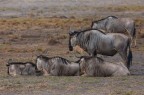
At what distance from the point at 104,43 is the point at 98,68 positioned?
219 cm

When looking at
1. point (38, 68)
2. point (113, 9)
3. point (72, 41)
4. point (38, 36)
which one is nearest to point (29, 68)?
point (38, 68)

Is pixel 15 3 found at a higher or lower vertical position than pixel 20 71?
lower

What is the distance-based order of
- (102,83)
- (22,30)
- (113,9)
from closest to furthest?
(102,83) → (22,30) → (113,9)

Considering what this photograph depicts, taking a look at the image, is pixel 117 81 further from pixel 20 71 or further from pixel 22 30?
pixel 22 30

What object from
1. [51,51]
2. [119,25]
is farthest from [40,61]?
[119,25]

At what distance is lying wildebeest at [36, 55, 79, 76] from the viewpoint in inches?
564

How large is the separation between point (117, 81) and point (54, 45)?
1119cm

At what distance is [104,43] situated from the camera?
634 inches

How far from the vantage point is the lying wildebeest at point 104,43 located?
52.2 ft

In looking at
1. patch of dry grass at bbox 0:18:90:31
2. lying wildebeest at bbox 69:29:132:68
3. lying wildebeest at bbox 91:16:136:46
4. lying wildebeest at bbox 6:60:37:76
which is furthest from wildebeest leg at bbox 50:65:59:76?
patch of dry grass at bbox 0:18:90:31

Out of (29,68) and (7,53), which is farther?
(7,53)

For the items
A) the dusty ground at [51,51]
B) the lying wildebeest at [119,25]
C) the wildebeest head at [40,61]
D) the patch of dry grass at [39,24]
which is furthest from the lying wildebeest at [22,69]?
the patch of dry grass at [39,24]

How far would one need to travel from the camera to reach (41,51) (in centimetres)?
2189

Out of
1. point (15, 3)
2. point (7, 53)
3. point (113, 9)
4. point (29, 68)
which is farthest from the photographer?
point (15, 3)
